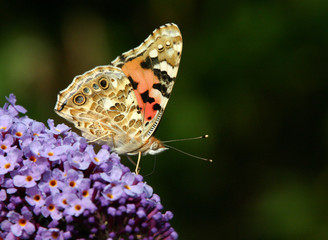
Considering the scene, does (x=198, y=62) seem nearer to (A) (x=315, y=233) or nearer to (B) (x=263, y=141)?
(B) (x=263, y=141)

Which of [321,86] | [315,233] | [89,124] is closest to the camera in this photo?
[89,124]

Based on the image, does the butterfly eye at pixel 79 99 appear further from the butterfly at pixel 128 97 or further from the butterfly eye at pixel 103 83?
the butterfly eye at pixel 103 83

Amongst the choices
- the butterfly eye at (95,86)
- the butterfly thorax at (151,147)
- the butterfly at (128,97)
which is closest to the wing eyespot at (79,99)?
the butterfly at (128,97)

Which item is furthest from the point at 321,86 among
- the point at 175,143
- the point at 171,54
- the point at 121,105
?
the point at 121,105

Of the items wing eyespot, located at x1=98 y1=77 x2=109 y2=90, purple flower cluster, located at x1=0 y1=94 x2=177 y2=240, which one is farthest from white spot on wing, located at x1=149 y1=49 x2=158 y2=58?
purple flower cluster, located at x1=0 y1=94 x2=177 y2=240

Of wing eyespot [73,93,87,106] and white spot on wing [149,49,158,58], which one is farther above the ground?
white spot on wing [149,49,158,58]

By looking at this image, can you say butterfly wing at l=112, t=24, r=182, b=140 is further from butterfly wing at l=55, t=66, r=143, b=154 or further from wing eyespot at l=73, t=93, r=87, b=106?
wing eyespot at l=73, t=93, r=87, b=106
